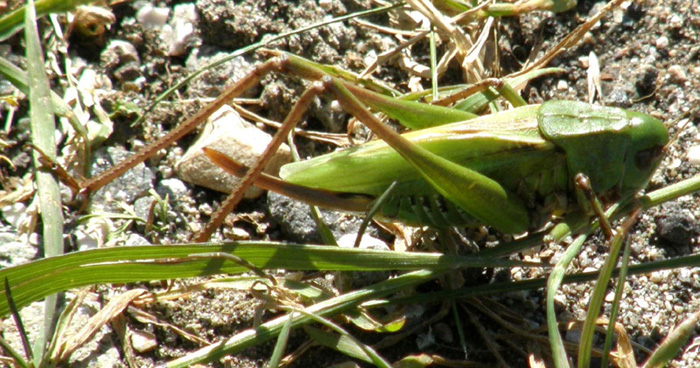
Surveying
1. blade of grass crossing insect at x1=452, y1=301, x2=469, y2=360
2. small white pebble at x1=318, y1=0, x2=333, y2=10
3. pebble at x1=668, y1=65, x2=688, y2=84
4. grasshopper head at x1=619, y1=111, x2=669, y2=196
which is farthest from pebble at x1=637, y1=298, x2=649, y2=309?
small white pebble at x1=318, y1=0, x2=333, y2=10

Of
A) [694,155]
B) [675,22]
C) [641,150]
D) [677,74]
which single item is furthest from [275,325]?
[675,22]

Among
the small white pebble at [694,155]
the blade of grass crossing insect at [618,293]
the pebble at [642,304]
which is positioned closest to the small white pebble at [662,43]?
the small white pebble at [694,155]

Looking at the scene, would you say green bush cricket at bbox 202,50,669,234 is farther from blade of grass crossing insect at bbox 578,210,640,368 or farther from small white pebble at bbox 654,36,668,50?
small white pebble at bbox 654,36,668,50

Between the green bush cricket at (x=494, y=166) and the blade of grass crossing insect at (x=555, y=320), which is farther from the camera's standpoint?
the green bush cricket at (x=494, y=166)

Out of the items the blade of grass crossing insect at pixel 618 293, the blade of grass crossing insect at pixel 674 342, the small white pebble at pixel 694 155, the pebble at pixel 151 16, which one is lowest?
the blade of grass crossing insect at pixel 674 342

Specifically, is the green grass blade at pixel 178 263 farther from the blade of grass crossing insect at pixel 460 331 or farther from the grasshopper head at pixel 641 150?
the grasshopper head at pixel 641 150

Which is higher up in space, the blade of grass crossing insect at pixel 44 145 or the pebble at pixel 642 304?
the blade of grass crossing insect at pixel 44 145

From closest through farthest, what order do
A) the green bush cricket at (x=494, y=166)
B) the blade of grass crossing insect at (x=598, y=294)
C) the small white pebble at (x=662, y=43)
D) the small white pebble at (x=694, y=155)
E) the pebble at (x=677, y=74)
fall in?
the blade of grass crossing insect at (x=598, y=294) < the green bush cricket at (x=494, y=166) < the small white pebble at (x=694, y=155) < the pebble at (x=677, y=74) < the small white pebble at (x=662, y=43)
